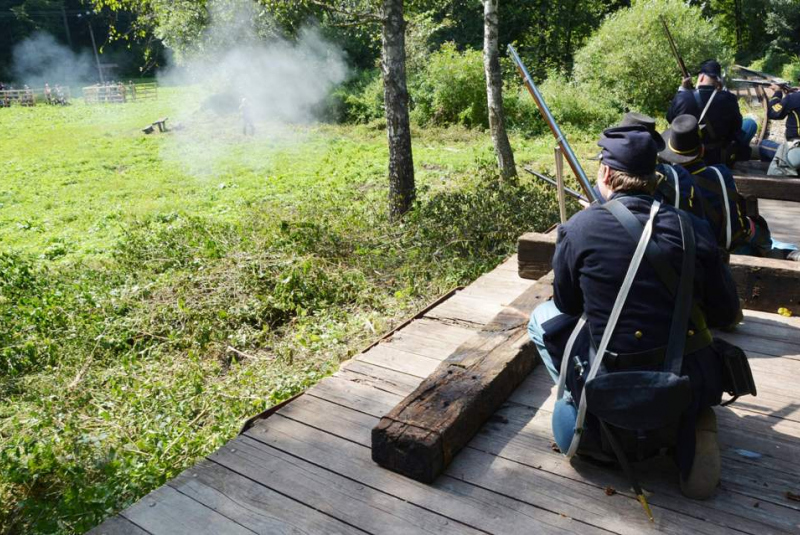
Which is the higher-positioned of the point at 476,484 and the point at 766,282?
the point at 766,282

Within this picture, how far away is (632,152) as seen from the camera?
2.90 m

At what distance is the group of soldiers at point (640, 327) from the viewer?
2744mm

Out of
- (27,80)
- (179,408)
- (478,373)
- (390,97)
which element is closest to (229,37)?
(390,97)

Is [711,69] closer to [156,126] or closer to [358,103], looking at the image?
[358,103]

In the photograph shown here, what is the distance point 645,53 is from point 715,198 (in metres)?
18.6

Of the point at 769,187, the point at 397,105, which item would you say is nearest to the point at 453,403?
the point at 769,187

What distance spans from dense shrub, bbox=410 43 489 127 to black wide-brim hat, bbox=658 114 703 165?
1687cm

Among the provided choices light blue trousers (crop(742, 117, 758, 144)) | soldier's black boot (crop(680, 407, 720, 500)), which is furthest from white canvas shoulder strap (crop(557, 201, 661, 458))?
light blue trousers (crop(742, 117, 758, 144))

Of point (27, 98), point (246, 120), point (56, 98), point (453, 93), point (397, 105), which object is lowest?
point (246, 120)

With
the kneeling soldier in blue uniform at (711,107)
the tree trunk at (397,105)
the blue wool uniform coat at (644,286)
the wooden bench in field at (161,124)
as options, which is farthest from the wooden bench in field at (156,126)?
the blue wool uniform coat at (644,286)

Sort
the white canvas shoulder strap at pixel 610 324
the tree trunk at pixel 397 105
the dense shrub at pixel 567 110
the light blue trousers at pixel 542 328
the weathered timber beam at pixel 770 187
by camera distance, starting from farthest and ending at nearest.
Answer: the dense shrub at pixel 567 110 → the tree trunk at pixel 397 105 → the weathered timber beam at pixel 770 187 → the light blue trousers at pixel 542 328 → the white canvas shoulder strap at pixel 610 324

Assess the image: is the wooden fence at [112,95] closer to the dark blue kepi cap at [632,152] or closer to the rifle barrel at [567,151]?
the rifle barrel at [567,151]

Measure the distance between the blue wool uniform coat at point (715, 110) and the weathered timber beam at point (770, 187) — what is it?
4.10 ft

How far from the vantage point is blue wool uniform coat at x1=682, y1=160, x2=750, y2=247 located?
4.50 m
